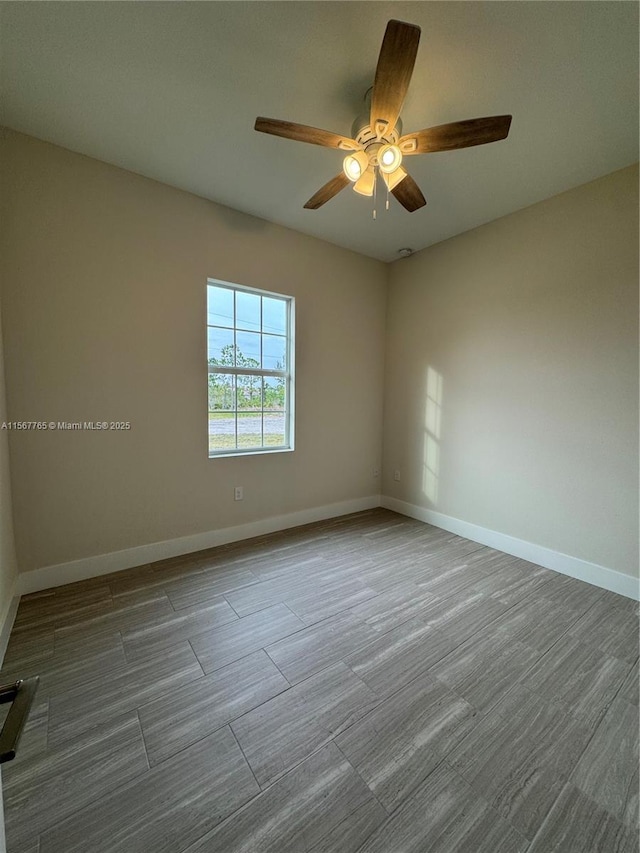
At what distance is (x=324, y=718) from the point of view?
53.7 inches

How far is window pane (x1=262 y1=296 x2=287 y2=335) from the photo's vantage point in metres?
3.16

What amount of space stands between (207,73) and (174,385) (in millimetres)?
1868

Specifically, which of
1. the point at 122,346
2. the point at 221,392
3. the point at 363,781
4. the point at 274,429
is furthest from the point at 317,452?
the point at 363,781

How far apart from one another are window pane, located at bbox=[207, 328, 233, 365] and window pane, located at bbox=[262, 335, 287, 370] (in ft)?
1.10

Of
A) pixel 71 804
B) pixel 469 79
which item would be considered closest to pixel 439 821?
pixel 71 804

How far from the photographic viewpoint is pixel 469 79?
166 cm

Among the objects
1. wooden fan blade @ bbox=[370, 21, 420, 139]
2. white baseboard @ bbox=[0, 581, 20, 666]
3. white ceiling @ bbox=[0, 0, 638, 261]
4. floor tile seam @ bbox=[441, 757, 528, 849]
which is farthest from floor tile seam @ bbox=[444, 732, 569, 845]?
white ceiling @ bbox=[0, 0, 638, 261]

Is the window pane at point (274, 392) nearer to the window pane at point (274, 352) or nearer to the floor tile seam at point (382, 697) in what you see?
the window pane at point (274, 352)

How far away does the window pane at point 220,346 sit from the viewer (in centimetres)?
285

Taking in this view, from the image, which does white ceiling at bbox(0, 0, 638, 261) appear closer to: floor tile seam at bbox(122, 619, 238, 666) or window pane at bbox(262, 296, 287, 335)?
window pane at bbox(262, 296, 287, 335)

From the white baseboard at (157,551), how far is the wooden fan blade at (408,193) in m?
2.76

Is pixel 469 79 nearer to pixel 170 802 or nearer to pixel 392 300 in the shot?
pixel 392 300

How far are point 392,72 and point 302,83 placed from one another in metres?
0.66

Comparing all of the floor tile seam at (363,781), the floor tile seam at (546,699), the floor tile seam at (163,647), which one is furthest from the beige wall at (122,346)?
the floor tile seam at (546,699)
